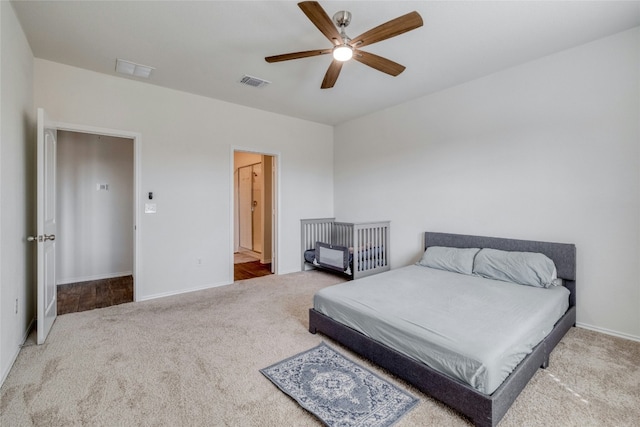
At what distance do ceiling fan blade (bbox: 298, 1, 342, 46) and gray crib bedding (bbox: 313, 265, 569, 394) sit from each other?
2.04 meters

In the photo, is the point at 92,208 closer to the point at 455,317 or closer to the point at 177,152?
the point at 177,152

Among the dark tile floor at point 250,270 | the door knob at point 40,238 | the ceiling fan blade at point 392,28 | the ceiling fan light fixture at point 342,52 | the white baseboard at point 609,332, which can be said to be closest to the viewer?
the ceiling fan blade at point 392,28

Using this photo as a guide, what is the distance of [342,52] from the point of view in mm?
2219

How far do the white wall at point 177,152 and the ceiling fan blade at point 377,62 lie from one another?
8.60 ft

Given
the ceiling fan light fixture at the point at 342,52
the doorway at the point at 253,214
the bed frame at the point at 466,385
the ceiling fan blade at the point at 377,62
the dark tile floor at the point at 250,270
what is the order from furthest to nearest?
1. the doorway at the point at 253,214
2. the dark tile floor at the point at 250,270
3. the ceiling fan blade at the point at 377,62
4. the ceiling fan light fixture at the point at 342,52
5. the bed frame at the point at 466,385

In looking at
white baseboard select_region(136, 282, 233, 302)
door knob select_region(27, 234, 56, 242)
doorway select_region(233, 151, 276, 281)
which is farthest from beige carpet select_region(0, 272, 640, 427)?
doorway select_region(233, 151, 276, 281)

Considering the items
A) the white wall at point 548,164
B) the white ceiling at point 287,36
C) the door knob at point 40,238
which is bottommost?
the door knob at point 40,238

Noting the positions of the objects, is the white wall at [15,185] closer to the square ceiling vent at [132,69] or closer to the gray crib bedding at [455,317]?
the square ceiling vent at [132,69]

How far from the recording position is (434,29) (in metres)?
2.52

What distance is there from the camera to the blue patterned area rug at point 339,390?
1.65 m

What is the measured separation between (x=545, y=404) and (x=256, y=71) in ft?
12.5

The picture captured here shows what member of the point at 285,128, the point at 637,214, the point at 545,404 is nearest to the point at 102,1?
the point at 285,128

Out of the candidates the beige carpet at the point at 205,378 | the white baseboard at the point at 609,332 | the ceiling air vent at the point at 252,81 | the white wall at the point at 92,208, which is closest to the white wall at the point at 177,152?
the ceiling air vent at the point at 252,81

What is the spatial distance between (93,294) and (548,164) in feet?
18.8
